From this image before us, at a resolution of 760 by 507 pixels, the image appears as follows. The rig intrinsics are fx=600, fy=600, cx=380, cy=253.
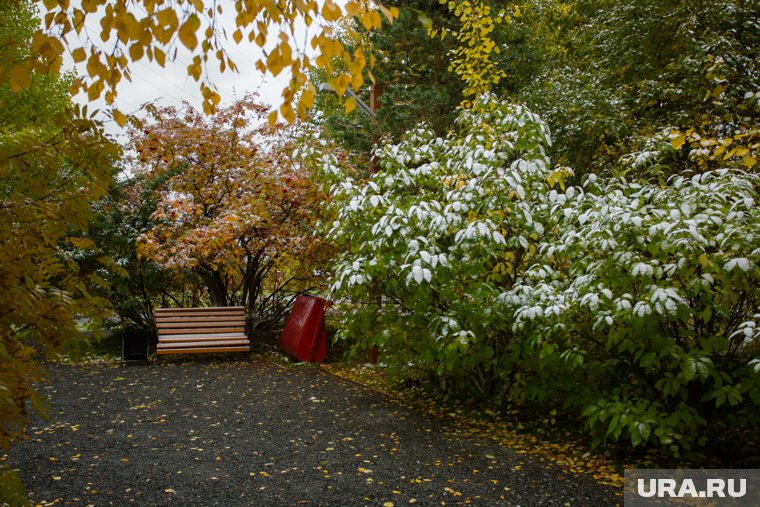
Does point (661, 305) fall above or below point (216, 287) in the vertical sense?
below

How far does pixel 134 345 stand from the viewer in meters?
A: 7.66

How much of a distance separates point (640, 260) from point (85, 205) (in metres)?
3.13

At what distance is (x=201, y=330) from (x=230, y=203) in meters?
1.76

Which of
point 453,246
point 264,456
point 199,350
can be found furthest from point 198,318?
point 453,246

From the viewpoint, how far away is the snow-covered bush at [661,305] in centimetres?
353

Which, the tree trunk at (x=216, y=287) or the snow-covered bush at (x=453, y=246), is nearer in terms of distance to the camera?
the snow-covered bush at (x=453, y=246)

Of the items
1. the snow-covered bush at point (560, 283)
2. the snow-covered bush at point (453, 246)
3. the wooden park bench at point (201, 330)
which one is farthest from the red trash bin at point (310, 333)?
the snow-covered bush at point (453, 246)

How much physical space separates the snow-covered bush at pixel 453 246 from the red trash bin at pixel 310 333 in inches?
81.7

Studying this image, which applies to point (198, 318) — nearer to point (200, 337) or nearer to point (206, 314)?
point (206, 314)

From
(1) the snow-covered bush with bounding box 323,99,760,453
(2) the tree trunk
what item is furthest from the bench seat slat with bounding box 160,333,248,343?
(1) the snow-covered bush with bounding box 323,99,760,453

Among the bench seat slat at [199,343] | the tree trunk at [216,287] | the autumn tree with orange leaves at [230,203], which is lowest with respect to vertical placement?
the bench seat slat at [199,343]

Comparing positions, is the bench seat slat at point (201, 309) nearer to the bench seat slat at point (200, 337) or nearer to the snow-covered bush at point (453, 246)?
the bench seat slat at point (200, 337)

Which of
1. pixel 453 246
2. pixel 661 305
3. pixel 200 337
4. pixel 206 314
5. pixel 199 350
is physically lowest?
pixel 199 350

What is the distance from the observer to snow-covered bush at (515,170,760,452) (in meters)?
3.53
